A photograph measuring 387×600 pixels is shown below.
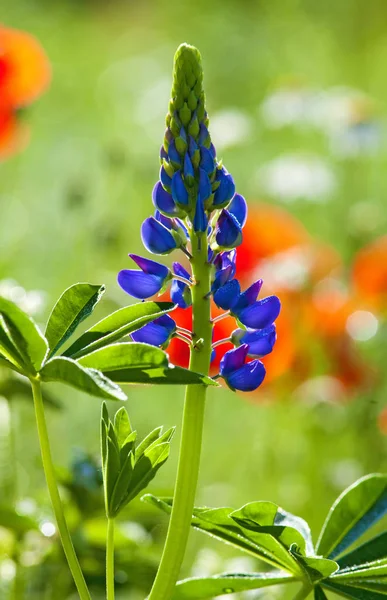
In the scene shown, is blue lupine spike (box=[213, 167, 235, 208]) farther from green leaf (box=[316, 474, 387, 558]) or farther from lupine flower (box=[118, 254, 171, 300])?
green leaf (box=[316, 474, 387, 558])

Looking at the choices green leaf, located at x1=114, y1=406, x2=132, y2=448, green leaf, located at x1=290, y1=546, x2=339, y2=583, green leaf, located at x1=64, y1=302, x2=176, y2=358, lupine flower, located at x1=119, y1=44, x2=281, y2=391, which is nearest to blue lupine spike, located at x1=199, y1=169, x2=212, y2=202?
lupine flower, located at x1=119, y1=44, x2=281, y2=391

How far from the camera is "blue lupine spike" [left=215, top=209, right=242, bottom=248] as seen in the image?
875 mm

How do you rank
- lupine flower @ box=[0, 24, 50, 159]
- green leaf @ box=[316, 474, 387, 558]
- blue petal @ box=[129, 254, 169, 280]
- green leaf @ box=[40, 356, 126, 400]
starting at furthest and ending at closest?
lupine flower @ box=[0, 24, 50, 159] → green leaf @ box=[316, 474, 387, 558] → blue petal @ box=[129, 254, 169, 280] → green leaf @ box=[40, 356, 126, 400]

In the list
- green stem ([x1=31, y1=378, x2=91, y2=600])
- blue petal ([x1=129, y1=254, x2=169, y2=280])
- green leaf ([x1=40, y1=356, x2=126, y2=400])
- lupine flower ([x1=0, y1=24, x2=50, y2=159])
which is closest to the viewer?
green leaf ([x1=40, y1=356, x2=126, y2=400])

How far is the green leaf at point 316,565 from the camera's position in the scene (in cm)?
82

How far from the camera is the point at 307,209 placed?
4184 millimetres

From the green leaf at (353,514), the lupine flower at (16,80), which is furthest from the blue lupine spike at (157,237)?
the lupine flower at (16,80)

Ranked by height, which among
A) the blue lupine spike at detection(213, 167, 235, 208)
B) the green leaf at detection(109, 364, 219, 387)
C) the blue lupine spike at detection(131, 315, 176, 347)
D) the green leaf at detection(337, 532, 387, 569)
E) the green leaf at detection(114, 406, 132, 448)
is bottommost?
the green leaf at detection(337, 532, 387, 569)

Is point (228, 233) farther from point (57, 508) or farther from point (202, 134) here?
point (57, 508)

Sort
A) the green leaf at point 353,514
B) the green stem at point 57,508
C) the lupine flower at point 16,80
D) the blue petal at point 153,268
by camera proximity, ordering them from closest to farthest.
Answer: the green stem at point 57,508 < the blue petal at point 153,268 < the green leaf at point 353,514 < the lupine flower at point 16,80

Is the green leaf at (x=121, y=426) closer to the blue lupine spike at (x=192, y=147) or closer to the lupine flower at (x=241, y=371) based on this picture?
the lupine flower at (x=241, y=371)

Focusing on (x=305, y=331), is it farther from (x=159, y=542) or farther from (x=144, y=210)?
(x=144, y=210)

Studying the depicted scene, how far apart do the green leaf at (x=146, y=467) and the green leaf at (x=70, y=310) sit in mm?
129

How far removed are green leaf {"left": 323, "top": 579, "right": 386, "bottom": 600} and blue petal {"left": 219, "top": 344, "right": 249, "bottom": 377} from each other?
0.22 metres
